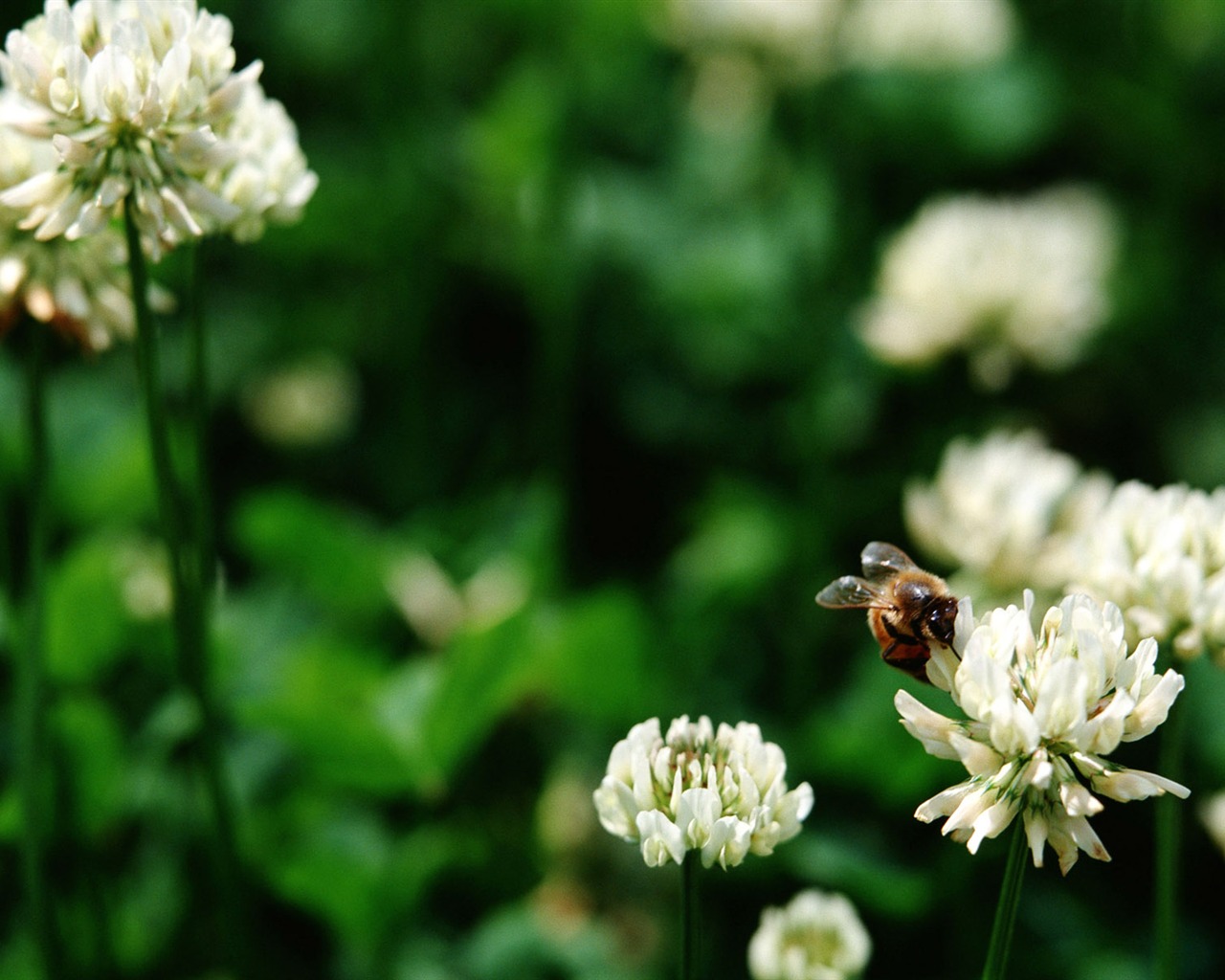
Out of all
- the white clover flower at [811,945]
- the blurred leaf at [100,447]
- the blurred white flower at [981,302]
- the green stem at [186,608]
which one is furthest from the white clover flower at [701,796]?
the blurred white flower at [981,302]

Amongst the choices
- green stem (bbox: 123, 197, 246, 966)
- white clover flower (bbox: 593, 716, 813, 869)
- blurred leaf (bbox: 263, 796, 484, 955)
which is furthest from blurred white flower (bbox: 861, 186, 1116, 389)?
white clover flower (bbox: 593, 716, 813, 869)

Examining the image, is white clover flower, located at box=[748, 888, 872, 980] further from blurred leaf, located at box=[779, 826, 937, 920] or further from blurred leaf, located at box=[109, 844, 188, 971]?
blurred leaf, located at box=[109, 844, 188, 971]

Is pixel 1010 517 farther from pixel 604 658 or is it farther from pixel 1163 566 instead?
pixel 604 658

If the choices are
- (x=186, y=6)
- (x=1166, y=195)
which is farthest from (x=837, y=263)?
(x=186, y=6)

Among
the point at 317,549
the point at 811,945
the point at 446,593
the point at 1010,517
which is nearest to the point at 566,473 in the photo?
the point at 446,593

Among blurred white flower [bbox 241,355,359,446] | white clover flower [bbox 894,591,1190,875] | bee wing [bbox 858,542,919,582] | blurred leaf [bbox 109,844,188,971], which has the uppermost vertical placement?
blurred white flower [bbox 241,355,359,446]

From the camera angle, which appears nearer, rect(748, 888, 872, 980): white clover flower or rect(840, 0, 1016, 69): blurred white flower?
rect(748, 888, 872, 980): white clover flower

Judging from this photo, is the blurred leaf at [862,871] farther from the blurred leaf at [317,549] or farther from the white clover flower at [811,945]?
the blurred leaf at [317,549]
